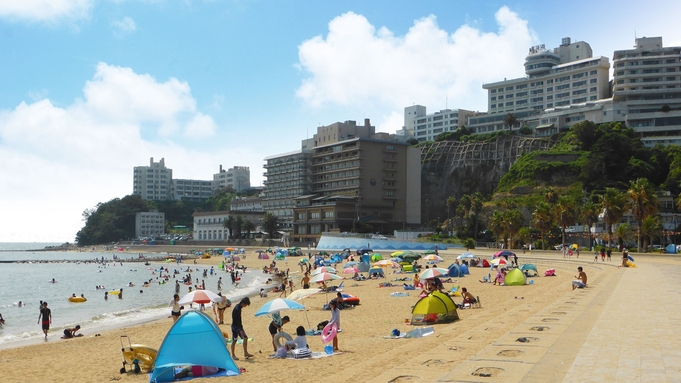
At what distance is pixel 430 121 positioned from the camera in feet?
550

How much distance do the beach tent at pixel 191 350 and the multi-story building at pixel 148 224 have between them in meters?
187

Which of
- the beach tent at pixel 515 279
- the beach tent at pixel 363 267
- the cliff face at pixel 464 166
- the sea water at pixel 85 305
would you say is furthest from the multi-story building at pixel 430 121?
the beach tent at pixel 515 279

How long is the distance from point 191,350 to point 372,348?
517cm

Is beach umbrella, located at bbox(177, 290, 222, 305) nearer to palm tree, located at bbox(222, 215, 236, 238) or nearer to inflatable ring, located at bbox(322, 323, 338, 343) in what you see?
inflatable ring, located at bbox(322, 323, 338, 343)

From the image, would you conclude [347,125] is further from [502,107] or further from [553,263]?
[553,263]

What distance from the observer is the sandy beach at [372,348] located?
11.8 metres

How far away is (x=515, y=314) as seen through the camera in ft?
63.3

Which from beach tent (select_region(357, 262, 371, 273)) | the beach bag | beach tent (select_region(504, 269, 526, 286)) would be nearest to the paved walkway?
the beach bag

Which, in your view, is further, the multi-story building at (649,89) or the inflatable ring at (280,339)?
the multi-story building at (649,89)

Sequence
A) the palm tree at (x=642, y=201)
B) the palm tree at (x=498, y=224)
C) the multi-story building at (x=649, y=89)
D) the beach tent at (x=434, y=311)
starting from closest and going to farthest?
the beach tent at (x=434, y=311), the palm tree at (x=642, y=201), the palm tree at (x=498, y=224), the multi-story building at (x=649, y=89)

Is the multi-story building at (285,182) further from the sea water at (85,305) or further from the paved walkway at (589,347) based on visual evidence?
the paved walkway at (589,347)

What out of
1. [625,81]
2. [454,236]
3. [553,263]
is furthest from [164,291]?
[625,81]

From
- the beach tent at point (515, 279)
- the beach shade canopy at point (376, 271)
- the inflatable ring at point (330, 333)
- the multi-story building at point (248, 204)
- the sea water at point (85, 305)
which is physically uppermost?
the multi-story building at point (248, 204)

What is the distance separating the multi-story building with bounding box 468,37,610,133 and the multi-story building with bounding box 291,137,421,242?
28169 millimetres
